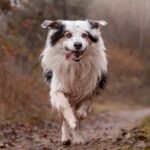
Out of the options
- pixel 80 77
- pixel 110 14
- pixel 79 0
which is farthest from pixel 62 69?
pixel 110 14

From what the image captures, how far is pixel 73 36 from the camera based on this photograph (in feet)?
28.9

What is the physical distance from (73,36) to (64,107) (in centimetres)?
112

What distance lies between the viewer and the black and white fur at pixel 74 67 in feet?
29.2

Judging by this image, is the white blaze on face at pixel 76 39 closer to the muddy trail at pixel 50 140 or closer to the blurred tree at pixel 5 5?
the muddy trail at pixel 50 140

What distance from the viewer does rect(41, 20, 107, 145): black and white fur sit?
891 centimetres

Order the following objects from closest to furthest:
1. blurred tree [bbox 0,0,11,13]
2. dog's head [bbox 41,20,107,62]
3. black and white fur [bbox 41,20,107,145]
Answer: dog's head [bbox 41,20,107,62] < black and white fur [bbox 41,20,107,145] < blurred tree [bbox 0,0,11,13]

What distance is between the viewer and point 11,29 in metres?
14.2

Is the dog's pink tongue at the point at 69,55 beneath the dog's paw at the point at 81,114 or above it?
above

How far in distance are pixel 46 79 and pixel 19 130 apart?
6.73 feet

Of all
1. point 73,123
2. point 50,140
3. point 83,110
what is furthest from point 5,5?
point 73,123

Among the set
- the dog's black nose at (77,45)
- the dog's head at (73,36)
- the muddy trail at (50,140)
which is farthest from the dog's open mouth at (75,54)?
the muddy trail at (50,140)

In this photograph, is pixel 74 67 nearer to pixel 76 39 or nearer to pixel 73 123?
pixel 76 39

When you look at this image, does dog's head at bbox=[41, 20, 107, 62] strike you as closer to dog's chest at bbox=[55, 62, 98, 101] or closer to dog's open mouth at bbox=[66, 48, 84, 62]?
dog's open mouth at bbox=[66, 48, 84, 62]

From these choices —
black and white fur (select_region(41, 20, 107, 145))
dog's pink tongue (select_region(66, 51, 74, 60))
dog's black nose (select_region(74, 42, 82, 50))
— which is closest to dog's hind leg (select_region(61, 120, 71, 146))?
black and white fur (select_region(41, 20, 107, 145))
